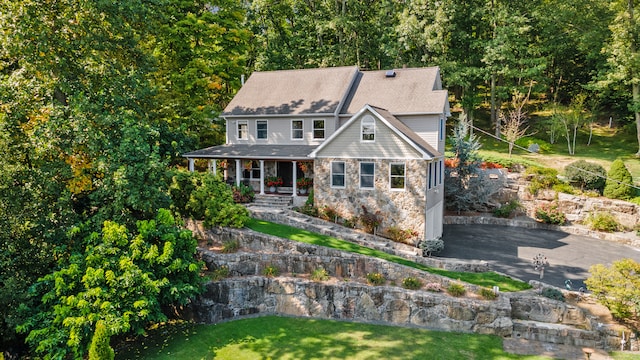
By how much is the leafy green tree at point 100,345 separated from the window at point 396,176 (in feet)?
47.1

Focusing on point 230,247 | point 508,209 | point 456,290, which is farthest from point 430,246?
point 508,209

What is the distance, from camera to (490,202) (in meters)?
28.2

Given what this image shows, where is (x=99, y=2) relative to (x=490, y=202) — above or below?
above

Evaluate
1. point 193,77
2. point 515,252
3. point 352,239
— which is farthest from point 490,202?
point 193,77

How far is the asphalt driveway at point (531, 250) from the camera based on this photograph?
17.5 meters

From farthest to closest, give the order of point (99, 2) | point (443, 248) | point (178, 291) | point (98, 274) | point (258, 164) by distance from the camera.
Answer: point (258, 164) < point (443, 248) < point (99, 2) < point (178, 291) < point (98, 274)

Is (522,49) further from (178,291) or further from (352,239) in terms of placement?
(178,291)

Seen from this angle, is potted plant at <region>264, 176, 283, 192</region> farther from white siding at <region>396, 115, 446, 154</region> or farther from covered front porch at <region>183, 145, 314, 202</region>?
white siding at <region>396, 115, 446, 154</region>

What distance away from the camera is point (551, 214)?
24.9m

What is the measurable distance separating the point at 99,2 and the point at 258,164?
1360cm

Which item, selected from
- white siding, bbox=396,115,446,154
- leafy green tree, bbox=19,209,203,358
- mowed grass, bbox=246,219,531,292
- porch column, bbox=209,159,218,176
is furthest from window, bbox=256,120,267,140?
leafy green tree, bbox=19,209,203,358

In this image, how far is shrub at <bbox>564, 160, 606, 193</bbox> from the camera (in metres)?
25.6

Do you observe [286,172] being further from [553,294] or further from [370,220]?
[553,294]

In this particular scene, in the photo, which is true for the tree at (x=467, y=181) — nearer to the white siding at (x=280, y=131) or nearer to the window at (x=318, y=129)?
the white siding at (x=280, y=131)
